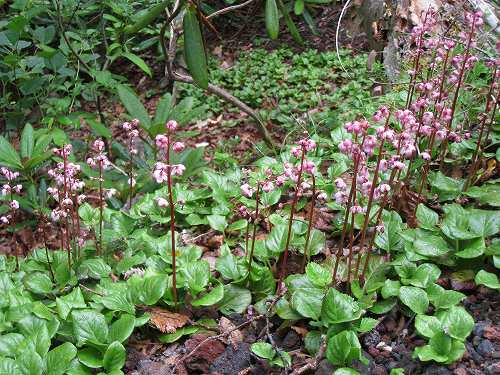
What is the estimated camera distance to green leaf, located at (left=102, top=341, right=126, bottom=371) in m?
1.98

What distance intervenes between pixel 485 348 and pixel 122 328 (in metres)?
1.36

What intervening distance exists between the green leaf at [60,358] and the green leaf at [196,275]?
1.71 feet

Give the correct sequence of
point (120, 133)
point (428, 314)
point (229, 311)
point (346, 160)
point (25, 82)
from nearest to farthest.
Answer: point (428, 314) < point (229, 311) < point (346, 160) < point (25, 82) < point (120, 133)

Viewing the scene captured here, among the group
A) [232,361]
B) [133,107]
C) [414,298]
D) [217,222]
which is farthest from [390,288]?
[133,107]

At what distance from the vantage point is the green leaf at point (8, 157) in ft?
11.5

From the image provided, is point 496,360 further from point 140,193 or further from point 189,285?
point 140,193

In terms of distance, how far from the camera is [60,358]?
1954 millimetres

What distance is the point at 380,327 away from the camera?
2.15m

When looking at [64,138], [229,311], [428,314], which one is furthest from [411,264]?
[64,138]

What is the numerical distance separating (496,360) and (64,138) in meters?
3.11

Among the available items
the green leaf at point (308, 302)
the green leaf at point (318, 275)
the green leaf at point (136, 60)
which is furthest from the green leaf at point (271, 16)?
the green leaf at point (136, 60)

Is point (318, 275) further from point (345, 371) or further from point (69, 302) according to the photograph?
point (69, 302)

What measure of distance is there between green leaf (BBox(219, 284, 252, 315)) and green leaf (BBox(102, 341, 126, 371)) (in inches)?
19.1

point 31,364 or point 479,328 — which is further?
point 479,328
